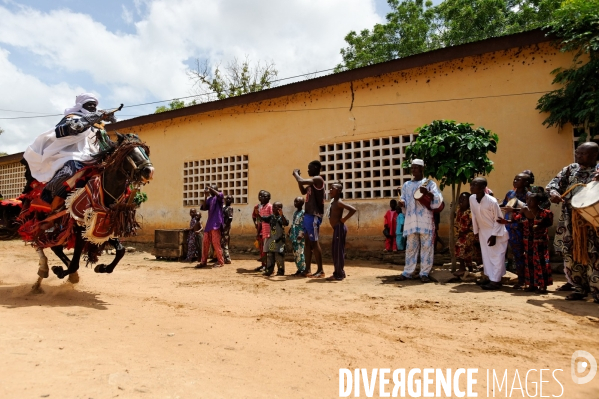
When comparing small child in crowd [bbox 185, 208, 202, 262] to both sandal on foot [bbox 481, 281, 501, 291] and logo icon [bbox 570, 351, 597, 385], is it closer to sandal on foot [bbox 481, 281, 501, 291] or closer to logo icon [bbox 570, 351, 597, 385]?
sandal on foot [bbox 481, 281, 501, 291]

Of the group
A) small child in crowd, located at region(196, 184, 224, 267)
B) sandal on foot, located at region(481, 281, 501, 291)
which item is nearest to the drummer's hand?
sandal on foot, located at region(481, 281, 501, 291)

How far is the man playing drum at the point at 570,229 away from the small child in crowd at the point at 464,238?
1493 mm

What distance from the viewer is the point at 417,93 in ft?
29.9

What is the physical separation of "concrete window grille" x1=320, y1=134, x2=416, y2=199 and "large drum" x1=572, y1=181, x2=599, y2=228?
4.69 meters

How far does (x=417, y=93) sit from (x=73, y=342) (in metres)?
7.98

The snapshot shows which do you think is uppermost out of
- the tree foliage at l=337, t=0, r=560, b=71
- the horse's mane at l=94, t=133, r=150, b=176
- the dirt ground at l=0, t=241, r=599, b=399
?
the tree foliage at l=337, t=0, r=560, b=71

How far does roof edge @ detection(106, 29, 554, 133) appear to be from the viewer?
7875mm

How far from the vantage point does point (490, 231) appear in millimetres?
5832

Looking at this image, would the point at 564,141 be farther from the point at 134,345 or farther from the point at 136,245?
the point at 136,245

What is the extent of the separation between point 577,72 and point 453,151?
8.40 feet

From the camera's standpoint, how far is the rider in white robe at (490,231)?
5742mm

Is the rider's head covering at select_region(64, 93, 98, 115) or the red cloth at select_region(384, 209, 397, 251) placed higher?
the rider's head covering at select_region(64, 93, 98, 115)

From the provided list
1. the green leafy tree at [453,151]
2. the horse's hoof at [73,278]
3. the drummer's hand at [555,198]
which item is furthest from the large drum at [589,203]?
the horse's hoof at [73,278]

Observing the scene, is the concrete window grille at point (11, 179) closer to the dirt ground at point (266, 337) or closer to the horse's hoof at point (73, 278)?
the dirt ground at point (266, 337)
